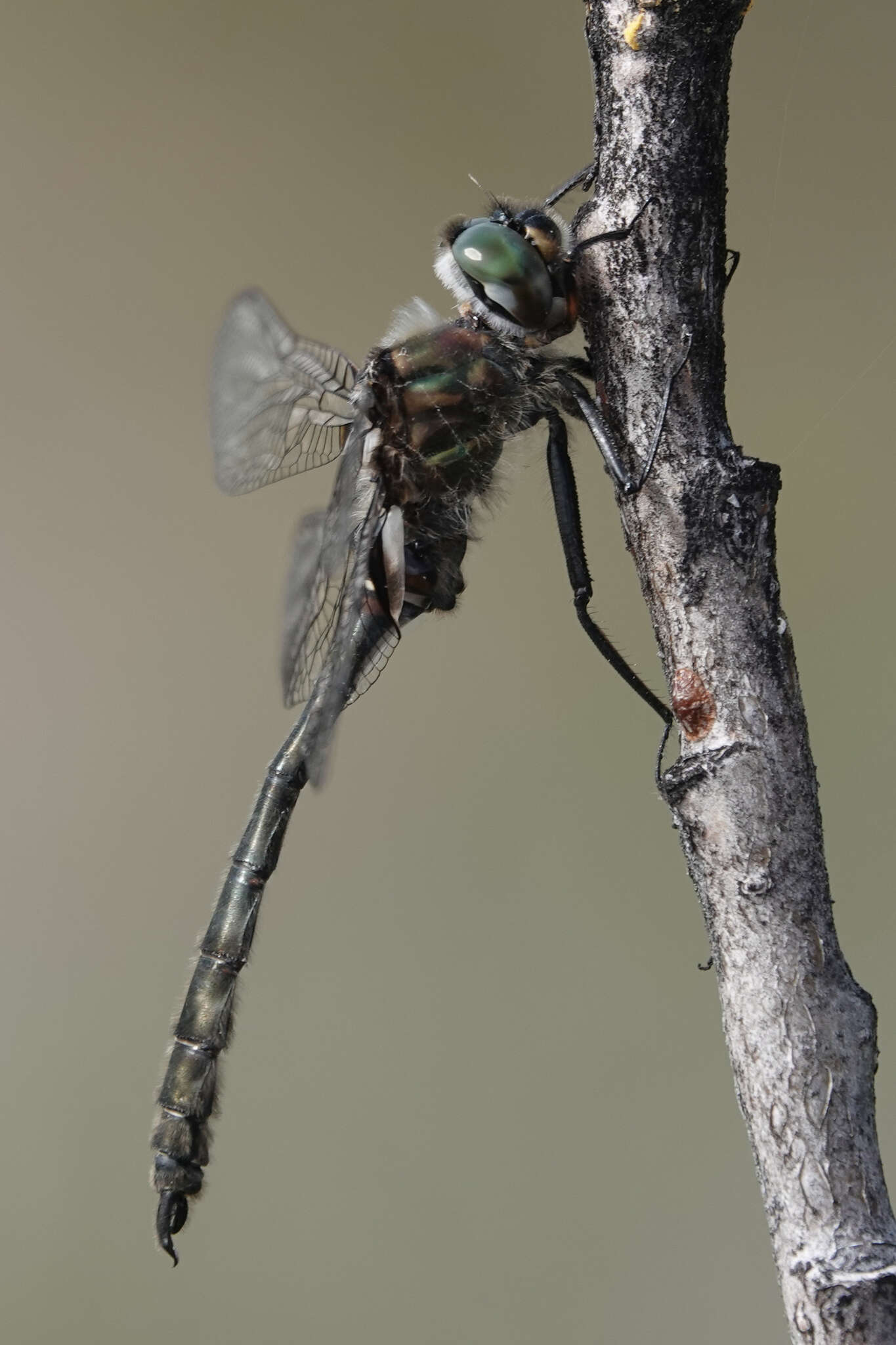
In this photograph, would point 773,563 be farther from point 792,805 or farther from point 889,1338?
point 889,1338

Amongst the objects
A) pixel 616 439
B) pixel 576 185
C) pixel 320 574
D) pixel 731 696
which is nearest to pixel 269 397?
pixel 320 574

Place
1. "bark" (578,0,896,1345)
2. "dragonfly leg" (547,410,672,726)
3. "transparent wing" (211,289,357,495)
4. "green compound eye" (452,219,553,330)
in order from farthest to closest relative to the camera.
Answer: "transparent wing" (211,289,357,495) → "dragonfly leg" (547,410,672,726) → "green compound eye" (452,219,553,330) → "bark" (578,0,896,1345)

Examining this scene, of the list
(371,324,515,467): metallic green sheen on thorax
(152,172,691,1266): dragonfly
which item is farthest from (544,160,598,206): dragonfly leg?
(371,324,515,467): metallic green sheen on thorax

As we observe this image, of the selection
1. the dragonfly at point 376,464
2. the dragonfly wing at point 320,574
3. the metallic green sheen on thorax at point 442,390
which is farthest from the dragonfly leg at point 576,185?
the dragonfly wing at point 320,574

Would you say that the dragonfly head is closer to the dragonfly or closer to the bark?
the dragonfly

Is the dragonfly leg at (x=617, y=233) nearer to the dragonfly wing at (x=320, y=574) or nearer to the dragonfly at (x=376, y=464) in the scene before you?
the dragonfly at (x=376, y=464)

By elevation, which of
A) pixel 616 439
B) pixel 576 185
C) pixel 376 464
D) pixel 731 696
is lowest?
pixel 731 696

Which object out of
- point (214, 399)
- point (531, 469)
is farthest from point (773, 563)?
point (214, 399)

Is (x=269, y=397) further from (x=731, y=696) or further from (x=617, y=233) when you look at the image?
(x=731, y=696)
